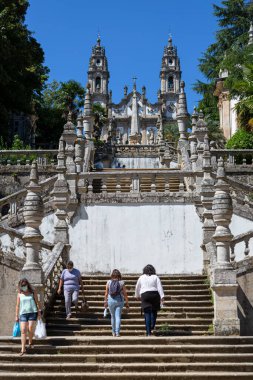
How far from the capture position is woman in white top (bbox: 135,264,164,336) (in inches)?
500

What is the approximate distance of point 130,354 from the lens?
1191 centimetres

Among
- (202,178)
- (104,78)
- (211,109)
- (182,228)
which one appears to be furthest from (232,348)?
(104,78)

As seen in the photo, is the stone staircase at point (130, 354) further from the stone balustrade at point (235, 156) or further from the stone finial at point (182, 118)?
the stone finial at point (182, 118)

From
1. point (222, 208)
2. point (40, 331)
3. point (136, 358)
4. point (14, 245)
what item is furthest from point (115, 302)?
point (14, 245)

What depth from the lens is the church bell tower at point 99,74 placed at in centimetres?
10638

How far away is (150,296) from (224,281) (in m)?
1.70

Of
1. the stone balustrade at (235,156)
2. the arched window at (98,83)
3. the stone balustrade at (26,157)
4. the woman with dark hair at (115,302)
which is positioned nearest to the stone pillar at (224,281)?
the woman with dark hair at (115,302)

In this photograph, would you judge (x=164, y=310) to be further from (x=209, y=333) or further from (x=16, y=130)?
(x=16, y=130)

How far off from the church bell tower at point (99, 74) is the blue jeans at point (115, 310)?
93.7 metres

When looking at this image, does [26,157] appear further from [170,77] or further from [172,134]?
[170,77]

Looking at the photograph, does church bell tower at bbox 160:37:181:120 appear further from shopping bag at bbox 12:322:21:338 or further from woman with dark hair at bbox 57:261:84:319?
shopping bag at bbox 12:322:21:338

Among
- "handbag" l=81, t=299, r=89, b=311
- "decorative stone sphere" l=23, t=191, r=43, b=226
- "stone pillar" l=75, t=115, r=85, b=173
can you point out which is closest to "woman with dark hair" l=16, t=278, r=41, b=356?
"decorative stone sphere" l=23, t=191, r=43, b=226

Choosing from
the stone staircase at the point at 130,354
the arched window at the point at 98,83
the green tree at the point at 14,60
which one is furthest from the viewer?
the arched window at the point at 98,83

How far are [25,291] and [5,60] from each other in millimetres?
25959
